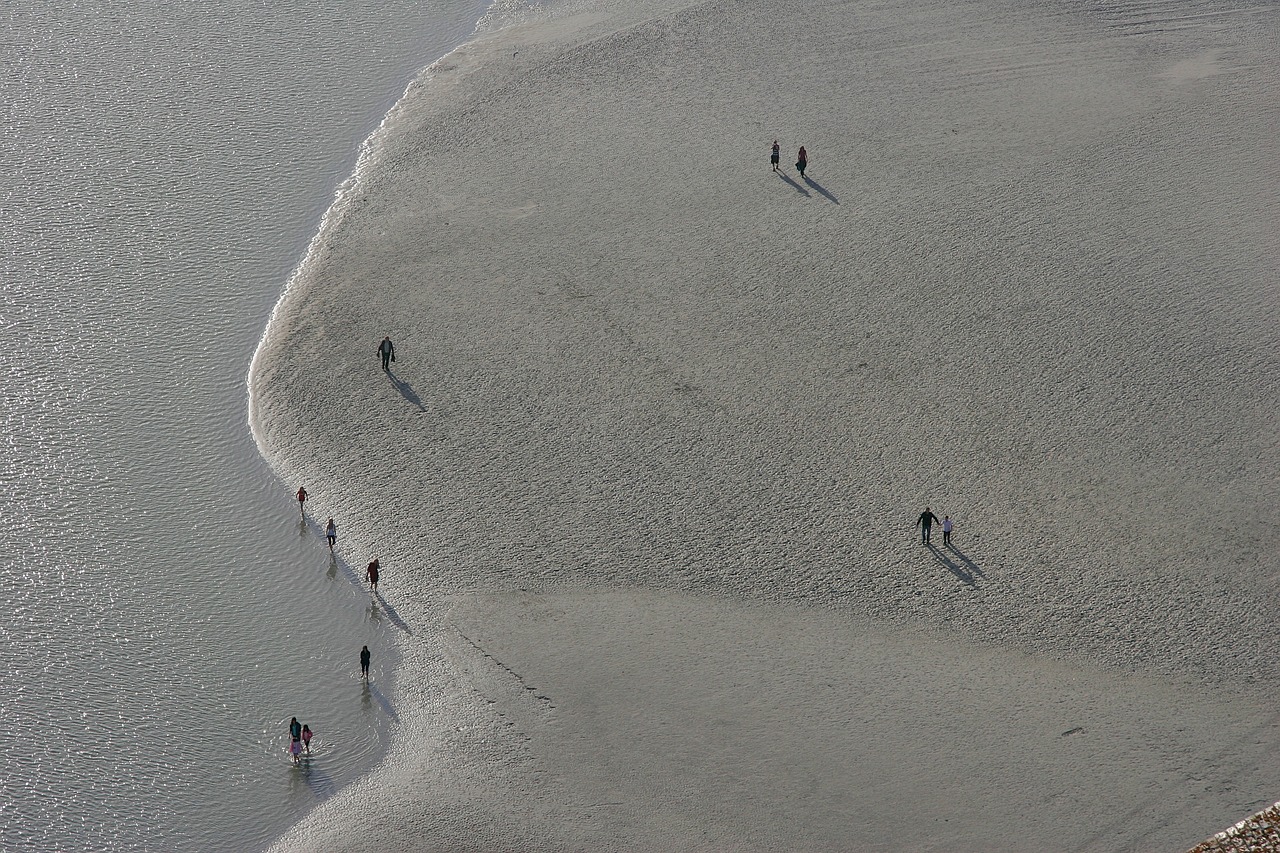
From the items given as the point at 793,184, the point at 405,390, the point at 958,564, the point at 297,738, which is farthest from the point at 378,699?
the point at 793,184

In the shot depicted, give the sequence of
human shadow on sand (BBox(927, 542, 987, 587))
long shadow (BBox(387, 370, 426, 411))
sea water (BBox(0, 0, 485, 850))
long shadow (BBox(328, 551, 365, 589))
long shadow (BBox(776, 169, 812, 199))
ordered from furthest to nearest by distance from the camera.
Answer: long shadow (BBox(776, 169, 812, 199))
long shadow (BBox(387, 370, 426, 411))
long shadow (BBox(328, 551, 365, 589))
human shadow on sand (BBox(927, 542, 987, 587))
sea water (BBox(0, 0, 485, 850))

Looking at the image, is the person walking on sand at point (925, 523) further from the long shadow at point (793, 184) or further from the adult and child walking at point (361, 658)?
the long shadow at point (793, 184)

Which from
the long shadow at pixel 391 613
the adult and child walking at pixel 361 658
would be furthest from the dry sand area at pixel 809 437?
the adult and child walking at pixel 361 658

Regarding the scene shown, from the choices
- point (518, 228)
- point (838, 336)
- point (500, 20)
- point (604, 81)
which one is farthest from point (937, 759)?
point (500, 20)

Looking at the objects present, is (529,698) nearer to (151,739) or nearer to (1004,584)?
(151,739)

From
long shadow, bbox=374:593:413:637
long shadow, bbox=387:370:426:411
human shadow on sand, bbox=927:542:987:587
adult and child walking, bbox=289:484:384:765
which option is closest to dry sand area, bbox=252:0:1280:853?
human shadow on sand, bbox=927:542:987:587

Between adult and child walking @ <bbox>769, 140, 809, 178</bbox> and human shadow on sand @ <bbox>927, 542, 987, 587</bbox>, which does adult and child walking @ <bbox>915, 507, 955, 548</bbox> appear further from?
adult and child walking @ <bbox>769, 140, 809, 178</bbox>
